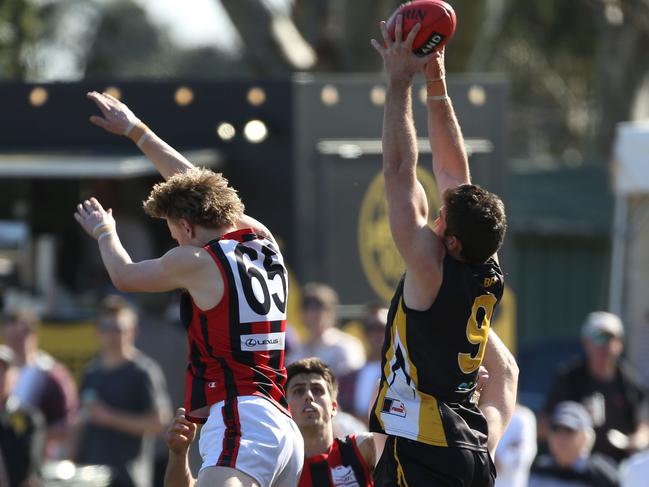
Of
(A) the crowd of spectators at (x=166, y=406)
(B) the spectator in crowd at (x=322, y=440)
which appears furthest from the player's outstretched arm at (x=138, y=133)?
(A) the crowd of spectators at (x=166, y=406)

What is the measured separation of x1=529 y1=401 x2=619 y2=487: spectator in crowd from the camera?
363 inches

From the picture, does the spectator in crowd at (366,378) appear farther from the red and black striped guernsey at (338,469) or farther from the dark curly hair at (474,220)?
the dark curly hair at (474,220)

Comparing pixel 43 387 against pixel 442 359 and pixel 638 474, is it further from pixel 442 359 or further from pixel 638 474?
pixel 442 359

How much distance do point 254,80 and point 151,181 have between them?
1243 mm

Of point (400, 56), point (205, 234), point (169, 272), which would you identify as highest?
point (400, 56)

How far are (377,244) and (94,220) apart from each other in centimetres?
603

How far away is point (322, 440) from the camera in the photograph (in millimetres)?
5844

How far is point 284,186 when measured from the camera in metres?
11.3

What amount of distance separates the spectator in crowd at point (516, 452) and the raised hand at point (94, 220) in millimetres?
4027

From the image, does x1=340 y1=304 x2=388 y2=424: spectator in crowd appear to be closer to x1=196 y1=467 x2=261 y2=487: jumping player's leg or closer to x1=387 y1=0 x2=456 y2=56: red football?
x1=196 y1=467 x2=261 y2=487: jumping player's leg

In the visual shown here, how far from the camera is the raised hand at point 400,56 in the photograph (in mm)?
5074

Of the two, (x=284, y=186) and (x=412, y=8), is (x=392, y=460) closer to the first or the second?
(x=412, y=8)

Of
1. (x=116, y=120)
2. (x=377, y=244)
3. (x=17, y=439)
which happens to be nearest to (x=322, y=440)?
(x=116, y=120)

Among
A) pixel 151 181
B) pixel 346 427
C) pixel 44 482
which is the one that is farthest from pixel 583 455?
pixel 151 181
